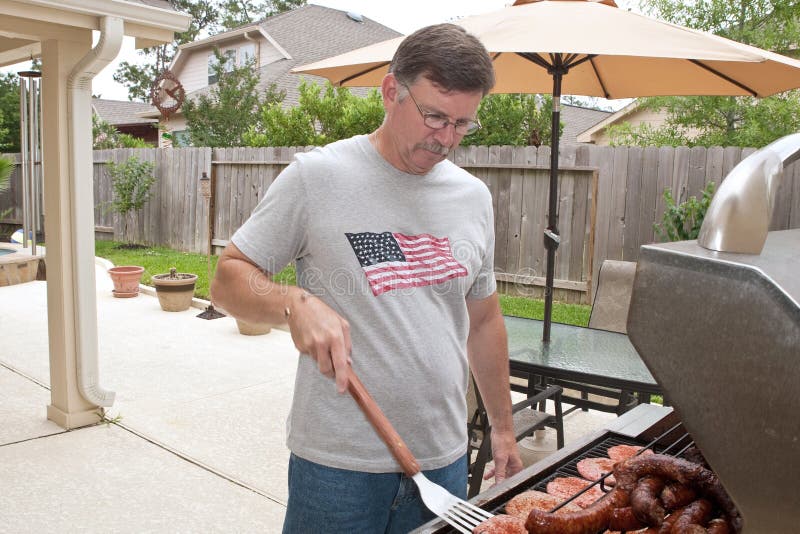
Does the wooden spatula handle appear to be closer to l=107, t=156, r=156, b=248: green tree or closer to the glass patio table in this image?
the glass patio table

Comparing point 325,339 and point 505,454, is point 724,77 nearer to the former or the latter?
point 505,454

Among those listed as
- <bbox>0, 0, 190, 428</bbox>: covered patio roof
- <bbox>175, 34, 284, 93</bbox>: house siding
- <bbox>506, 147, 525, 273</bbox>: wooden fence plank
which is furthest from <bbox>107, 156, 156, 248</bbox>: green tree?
<bbox>175, 34, 284, 93</bbox>: house siding

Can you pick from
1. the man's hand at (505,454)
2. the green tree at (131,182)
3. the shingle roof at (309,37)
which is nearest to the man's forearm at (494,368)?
the man's hand at (505,454)

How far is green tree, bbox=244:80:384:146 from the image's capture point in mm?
12180

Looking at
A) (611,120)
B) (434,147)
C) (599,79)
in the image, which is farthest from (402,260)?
(611,120)

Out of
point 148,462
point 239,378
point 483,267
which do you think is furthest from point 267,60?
point 483,267

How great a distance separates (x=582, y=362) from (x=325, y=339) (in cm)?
268

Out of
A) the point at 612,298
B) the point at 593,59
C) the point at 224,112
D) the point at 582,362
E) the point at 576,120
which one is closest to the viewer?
the point at 582,362

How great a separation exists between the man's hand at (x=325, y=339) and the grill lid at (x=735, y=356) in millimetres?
587

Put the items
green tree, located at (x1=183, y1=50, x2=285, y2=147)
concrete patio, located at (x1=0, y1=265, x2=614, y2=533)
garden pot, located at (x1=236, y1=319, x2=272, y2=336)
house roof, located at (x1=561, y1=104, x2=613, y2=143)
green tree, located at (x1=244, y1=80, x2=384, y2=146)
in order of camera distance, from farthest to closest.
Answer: house roof, located at (x1=561, y1=104, x2=613, y2=143) → green tree, located at (x1=183, y1=50, x2=285, y2=147) → green tree, located at (x1=244, y1=80, x2=384, y2=146) → garden pot, located at (x1=236, y1=319, x2=272, y2=336) → concrete patio, located at (x1=0, y1=265, x2=614, y2=533)

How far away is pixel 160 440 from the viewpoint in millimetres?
4770

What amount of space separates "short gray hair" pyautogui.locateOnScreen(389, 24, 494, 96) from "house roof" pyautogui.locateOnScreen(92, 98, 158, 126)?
2905 cm

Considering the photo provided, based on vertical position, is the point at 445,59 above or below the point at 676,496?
above

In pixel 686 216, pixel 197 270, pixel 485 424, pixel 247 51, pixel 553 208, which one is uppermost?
pixel 247 51
